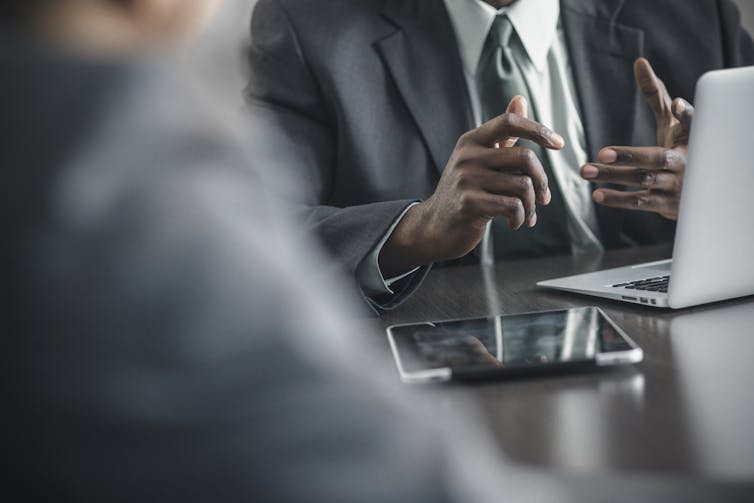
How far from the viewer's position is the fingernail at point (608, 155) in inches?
43.9

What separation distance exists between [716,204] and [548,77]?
93 cm

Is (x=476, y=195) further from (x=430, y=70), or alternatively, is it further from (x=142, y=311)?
(x=142, y=311)

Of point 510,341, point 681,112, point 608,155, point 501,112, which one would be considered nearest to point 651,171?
point 681,112

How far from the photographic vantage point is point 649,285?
1013 millimetres

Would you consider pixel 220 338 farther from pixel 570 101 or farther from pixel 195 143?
pixel 570 101

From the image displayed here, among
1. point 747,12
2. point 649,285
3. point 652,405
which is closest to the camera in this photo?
point 652,405

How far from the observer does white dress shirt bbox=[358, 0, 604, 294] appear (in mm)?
1674

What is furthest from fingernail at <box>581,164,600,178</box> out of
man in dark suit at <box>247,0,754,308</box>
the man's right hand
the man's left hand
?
man in dark suit at <box>247,0,754,308</box>

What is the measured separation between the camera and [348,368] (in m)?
0.33

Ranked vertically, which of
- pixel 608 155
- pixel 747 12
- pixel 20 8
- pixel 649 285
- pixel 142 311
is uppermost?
pixel 20 8

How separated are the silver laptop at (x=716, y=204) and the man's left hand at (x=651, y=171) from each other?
9.8 inches

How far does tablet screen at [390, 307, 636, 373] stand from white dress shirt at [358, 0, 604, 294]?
818mm

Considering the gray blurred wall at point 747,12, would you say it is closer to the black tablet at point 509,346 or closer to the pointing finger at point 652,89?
the pointing finger at point 652,89

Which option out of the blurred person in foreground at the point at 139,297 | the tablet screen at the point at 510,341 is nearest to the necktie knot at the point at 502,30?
the tablet screen at the point at 510,341
